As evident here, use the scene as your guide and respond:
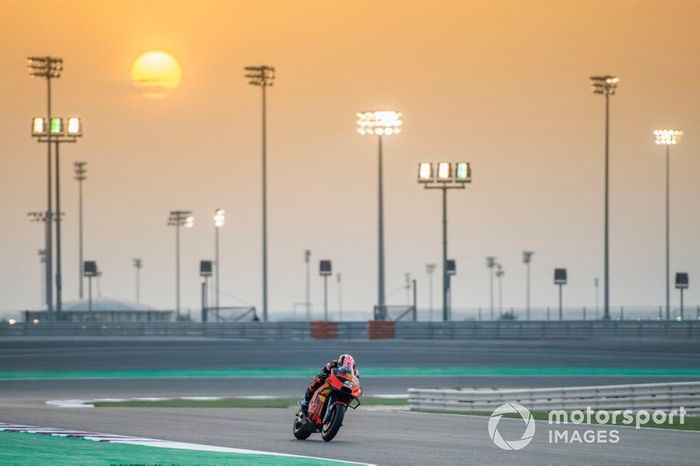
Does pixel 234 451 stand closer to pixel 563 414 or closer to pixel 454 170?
pixel 563 414

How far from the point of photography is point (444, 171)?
66375 mm

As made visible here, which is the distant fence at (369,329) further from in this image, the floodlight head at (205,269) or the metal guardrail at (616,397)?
the metal guardrail at (616,397)

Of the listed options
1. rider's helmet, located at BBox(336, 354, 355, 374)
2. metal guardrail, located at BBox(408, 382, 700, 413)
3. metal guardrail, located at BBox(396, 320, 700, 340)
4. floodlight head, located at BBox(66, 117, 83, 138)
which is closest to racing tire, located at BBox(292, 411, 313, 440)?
rider's helmet, located at BBox(336, 354, 355, 374)

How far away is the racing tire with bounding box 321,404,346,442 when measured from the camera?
17359 mm

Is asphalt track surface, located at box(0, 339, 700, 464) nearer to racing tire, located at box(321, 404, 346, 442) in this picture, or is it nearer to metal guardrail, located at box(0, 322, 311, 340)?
racing tire, located at box(321, 404, 346, 442)

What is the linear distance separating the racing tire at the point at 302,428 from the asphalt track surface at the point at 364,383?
12cm

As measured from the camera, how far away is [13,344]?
2103 inches

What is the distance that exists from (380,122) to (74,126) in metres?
16.5

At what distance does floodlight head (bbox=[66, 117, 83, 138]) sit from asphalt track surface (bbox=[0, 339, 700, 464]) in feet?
49.2

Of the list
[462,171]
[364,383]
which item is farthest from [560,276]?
[364,383]

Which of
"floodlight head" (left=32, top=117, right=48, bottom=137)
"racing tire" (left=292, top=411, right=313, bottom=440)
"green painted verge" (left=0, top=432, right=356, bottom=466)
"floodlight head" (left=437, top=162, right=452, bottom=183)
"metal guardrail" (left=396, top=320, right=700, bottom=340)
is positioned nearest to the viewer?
"green painted verge" (left=0, top=432, right=356, bottom=466)

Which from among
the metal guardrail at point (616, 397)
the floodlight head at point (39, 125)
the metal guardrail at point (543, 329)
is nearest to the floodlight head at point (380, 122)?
the metal guardrail at point (543, 329)

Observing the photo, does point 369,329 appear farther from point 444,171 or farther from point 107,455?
point 107,455

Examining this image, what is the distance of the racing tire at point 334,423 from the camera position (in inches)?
683
